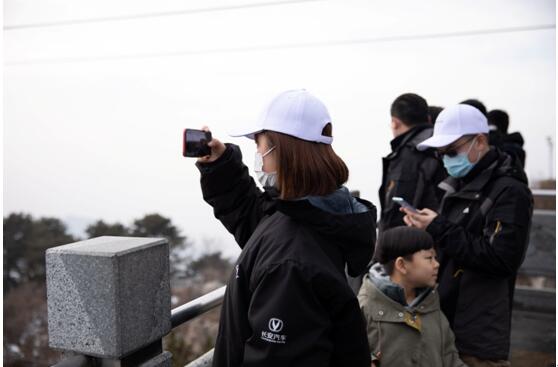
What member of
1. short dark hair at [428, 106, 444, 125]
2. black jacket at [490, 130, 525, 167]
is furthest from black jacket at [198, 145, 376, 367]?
short dark hair at [428, 106, 444, 125]

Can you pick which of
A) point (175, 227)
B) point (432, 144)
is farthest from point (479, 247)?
point (175, 227)

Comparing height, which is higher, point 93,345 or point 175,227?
point 93,345

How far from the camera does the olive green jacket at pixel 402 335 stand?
8.51ft

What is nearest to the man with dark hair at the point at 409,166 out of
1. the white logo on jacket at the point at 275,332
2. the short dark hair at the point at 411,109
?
the short dark hair at the point at 411,109

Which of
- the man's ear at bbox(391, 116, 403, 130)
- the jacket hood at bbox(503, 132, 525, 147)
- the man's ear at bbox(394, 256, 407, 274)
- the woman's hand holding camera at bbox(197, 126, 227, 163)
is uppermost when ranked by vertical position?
the man's ear at bbox(391, 116, 403, 130)

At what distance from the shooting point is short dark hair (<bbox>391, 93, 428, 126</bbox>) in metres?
4.11

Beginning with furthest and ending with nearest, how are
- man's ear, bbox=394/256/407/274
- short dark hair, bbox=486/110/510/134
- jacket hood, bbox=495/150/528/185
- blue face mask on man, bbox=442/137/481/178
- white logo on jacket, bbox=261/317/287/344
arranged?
1. short dark hair, bbox=486/110/510/134
2. blue face mask on man, bbox=442/137/481/178
3. jacket hood, bbox=495/150/528/185
4. man's ear, bbox=394/256/407/274
5. white logo on jacket, bbox=261/317/287/344

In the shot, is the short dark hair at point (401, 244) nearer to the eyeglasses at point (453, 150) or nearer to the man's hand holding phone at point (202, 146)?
the eyeglasses at point (453, 150)

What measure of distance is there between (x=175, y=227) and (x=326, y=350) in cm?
2423

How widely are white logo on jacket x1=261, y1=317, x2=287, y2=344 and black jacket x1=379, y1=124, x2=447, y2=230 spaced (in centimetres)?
237

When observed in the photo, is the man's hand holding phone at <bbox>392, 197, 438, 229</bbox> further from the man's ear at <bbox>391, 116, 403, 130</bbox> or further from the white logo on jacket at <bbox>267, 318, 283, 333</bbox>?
the white logo on jacket at <bbox>267, 318, 283, 333</bbox>

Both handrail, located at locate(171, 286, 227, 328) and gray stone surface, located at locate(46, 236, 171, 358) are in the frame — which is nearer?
gray stone surface, located at locate(46, 236, 171, 358)

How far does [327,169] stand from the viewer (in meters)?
1.86

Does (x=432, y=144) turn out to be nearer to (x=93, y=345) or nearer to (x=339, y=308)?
(x=339, y=308)
